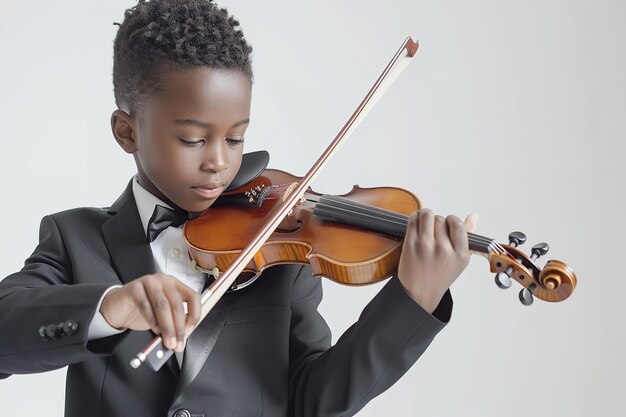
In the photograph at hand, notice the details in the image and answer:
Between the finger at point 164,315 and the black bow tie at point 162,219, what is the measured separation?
324 millimetres

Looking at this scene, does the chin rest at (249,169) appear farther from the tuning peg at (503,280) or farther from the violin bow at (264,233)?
the tuning peg at (503,280)

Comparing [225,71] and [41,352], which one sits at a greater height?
[225,71]

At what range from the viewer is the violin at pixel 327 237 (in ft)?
3.16

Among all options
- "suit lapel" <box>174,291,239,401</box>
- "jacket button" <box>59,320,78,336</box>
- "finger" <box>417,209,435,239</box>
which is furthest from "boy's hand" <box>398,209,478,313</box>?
"jacket button" <box>59,320,78,336</box>

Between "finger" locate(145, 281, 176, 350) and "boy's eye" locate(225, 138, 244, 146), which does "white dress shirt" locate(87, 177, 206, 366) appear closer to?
"boy's eye" locate(225, 138, 244, 146)

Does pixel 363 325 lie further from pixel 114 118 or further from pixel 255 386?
pixel 114 118

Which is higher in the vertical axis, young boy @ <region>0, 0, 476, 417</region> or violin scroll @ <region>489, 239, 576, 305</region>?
violin scroll @ <region>489, 239, 576, 305</region>

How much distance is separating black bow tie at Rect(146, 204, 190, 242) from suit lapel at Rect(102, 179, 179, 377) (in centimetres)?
2

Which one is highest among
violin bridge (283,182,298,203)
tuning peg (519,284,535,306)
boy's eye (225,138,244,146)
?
tuning peg (519,284,535,306)

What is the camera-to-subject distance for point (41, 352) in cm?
94

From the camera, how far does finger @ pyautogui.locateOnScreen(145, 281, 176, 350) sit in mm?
812

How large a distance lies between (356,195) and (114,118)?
1.16 ft

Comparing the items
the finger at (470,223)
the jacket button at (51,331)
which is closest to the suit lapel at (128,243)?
the jacket button at (51,331)

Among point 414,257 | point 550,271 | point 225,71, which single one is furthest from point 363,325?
point 225,71
